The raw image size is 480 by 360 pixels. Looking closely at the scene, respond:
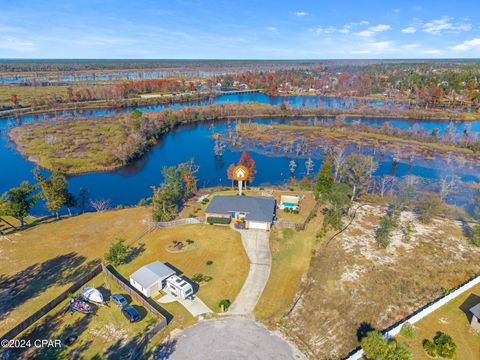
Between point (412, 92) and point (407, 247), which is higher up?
point (412, 92)

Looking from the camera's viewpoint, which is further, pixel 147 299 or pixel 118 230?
pixel 118 230

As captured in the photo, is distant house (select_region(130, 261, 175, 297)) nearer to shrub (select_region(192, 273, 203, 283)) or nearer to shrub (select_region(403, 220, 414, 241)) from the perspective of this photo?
shrub (select_region(192, 273, 203, 283))

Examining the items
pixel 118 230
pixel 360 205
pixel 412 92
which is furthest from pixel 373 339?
pixel 412 92

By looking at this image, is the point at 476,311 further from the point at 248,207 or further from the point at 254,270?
the point at 248,207

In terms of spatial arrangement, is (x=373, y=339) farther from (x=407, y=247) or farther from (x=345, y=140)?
(x=345, y=140)

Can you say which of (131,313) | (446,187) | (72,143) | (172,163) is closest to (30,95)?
(72,143)

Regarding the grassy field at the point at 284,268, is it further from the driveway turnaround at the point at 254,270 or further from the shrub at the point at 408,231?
the shrub at the point at 408,231

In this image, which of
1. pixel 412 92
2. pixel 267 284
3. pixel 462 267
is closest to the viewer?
pixel 267 284

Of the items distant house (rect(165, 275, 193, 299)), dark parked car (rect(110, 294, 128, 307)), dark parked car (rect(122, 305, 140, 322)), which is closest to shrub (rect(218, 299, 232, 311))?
distant house (rect(165, 275, 193, 299))
